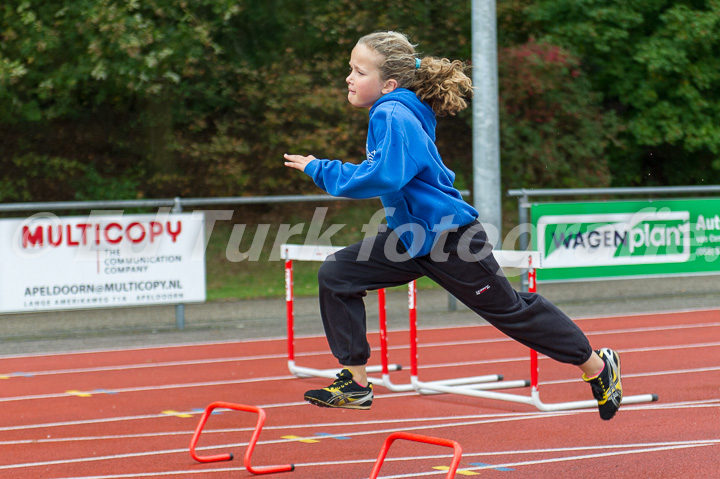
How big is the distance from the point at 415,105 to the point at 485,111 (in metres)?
8.92

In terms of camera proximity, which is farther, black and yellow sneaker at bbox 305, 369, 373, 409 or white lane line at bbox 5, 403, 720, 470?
white lane line at bbox 5, 403, 720, 470

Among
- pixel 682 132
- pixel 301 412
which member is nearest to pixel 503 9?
pixel 682 132

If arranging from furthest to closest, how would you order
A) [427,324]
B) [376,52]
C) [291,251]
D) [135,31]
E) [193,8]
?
[193,8] < [135,31] < [427,324] < [291,251] < [376,52]

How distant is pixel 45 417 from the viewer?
25.2 ft

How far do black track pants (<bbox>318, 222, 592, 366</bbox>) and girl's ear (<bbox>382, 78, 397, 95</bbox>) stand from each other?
68 centimetres

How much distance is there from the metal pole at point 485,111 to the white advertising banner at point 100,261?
151 inches

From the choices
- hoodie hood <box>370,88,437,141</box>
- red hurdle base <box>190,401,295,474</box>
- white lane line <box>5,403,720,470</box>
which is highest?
hoodie hood <box>370,88,437,141</box>

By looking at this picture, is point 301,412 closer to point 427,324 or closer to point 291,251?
point 291,251

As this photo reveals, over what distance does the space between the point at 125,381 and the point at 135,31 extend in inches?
352

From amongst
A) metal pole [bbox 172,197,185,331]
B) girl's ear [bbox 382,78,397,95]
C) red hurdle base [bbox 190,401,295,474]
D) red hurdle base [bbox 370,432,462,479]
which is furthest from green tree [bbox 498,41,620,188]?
red hurdle base [bbox 370,432,462,479]

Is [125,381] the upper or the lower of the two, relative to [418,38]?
lower

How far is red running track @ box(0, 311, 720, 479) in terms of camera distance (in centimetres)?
593

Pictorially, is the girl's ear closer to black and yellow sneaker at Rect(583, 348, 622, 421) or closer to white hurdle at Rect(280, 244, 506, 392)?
black and yellow sneaker at Rect(583, 348, 622, 421)

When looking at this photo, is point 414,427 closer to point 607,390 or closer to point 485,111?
point 607,390
